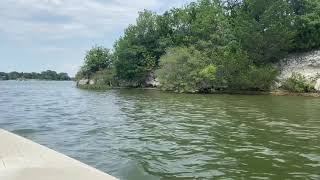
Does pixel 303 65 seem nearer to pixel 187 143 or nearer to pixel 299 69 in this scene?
pixel 299 69

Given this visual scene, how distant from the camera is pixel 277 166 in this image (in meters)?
9.62

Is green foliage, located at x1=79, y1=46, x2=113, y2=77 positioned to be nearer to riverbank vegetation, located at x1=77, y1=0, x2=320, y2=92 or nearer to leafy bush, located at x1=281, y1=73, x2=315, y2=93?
riverbank vegetation, located at x1=77, y1=0, x2=320, y2=92

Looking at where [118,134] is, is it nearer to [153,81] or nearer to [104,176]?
[104,176]

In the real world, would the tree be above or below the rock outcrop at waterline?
above

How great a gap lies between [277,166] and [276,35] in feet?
140

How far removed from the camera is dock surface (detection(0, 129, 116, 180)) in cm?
610

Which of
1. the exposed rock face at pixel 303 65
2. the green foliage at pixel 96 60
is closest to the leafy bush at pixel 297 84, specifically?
the exposed rock face at pixel 303 65

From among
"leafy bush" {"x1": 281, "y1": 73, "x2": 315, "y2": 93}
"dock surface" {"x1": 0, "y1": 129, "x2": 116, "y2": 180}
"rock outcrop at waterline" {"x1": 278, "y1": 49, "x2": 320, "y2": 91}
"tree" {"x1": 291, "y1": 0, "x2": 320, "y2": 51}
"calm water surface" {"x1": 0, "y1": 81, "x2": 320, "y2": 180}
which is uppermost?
"tree" {"x1": 291, "y1": 0, "x2": 320, "y2": 51}

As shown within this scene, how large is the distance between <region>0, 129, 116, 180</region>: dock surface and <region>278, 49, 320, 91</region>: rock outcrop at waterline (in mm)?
43688

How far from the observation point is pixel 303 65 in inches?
1977

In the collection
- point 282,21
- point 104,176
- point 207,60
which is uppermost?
point 282,21

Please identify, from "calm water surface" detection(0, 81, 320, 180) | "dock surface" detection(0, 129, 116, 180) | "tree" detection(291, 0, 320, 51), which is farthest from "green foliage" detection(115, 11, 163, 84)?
"dock surface" detection(0, 129, 116, 180)

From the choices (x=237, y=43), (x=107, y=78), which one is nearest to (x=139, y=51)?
(x=107, y=78)

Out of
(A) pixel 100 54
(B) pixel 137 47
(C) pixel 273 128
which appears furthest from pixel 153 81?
(C) pixel 273 128
